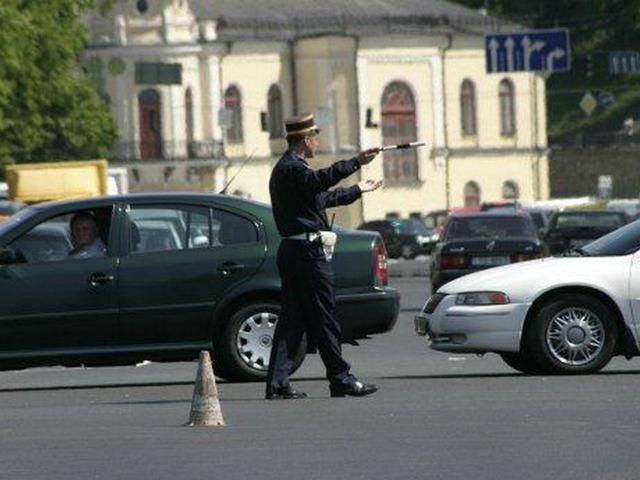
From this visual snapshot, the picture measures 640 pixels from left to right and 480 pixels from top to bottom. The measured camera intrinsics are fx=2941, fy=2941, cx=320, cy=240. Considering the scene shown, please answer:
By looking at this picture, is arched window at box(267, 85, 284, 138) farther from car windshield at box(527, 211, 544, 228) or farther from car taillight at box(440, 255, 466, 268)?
car taillight at box(440, 255, 466, 268)

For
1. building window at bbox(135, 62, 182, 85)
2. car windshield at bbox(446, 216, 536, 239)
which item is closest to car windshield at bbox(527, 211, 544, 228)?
building window at bbox(135, 62, 182, 85)

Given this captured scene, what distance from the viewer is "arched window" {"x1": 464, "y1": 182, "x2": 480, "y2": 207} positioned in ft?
415

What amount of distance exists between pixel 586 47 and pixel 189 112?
28830 millimetres

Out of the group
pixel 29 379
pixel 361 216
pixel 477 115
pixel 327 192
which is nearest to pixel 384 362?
pixel 29 379

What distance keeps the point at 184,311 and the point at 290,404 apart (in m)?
3.02

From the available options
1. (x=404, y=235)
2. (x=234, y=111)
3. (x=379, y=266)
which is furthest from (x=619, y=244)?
(x=234, y=111)

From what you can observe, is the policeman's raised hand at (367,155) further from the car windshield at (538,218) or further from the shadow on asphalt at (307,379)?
the car windshield at (538,218)

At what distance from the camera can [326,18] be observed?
122750 mm

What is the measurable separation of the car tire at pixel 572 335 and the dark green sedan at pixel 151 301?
1386 mm

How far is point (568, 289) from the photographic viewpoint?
70.7ft

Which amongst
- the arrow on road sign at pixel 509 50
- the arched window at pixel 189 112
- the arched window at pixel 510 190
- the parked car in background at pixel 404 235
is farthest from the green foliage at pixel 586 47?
the arrow on road sign at pixel 509 50

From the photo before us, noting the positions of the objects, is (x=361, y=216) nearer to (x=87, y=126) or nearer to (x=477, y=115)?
(x=477, y=115)

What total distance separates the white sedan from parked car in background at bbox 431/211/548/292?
16.8 m

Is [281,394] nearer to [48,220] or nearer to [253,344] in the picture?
[253,344]
